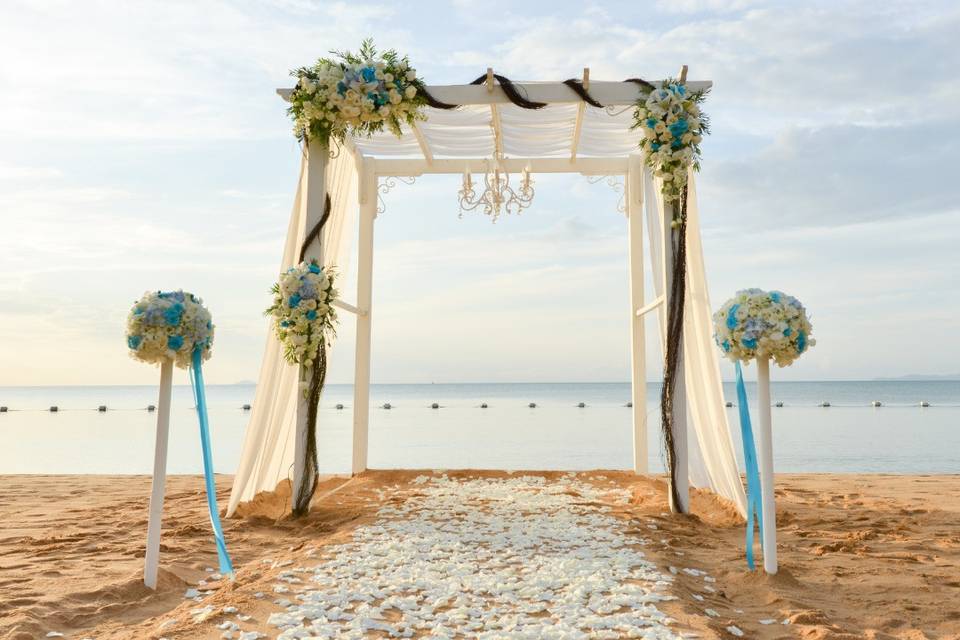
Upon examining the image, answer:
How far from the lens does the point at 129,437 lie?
13594 mm

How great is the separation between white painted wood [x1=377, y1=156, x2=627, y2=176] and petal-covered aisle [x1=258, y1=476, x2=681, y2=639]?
3584mm

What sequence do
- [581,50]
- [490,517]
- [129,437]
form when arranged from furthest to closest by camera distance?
[129,437] < [581,50] < [490,517]

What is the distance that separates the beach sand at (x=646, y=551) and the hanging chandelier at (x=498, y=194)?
9.30 feet

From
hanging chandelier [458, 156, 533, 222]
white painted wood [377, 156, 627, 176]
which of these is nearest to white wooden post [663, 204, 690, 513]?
hanging chandelier [458, 156, 533, 222]

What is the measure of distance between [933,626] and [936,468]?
7.63 metres

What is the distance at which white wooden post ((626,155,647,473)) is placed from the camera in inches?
281

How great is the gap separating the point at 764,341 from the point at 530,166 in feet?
13.6

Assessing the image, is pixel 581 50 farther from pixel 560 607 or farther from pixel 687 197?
pixel 560 607

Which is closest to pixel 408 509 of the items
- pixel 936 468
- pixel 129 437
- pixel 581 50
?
pixel 581 50

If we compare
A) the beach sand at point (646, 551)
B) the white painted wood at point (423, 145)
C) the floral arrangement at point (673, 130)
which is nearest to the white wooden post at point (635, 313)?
the beach sand at point (646, 551)

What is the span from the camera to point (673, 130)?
504cm


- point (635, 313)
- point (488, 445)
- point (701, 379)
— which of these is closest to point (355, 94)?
point (701, 379)

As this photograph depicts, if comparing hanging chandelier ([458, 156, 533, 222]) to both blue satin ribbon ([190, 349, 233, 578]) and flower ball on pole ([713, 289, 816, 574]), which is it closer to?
flower ball on pole ([713, 289, 816, 574])

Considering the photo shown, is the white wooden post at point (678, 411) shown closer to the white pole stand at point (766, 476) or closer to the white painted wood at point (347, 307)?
the white pole stand at point (766, 476)
